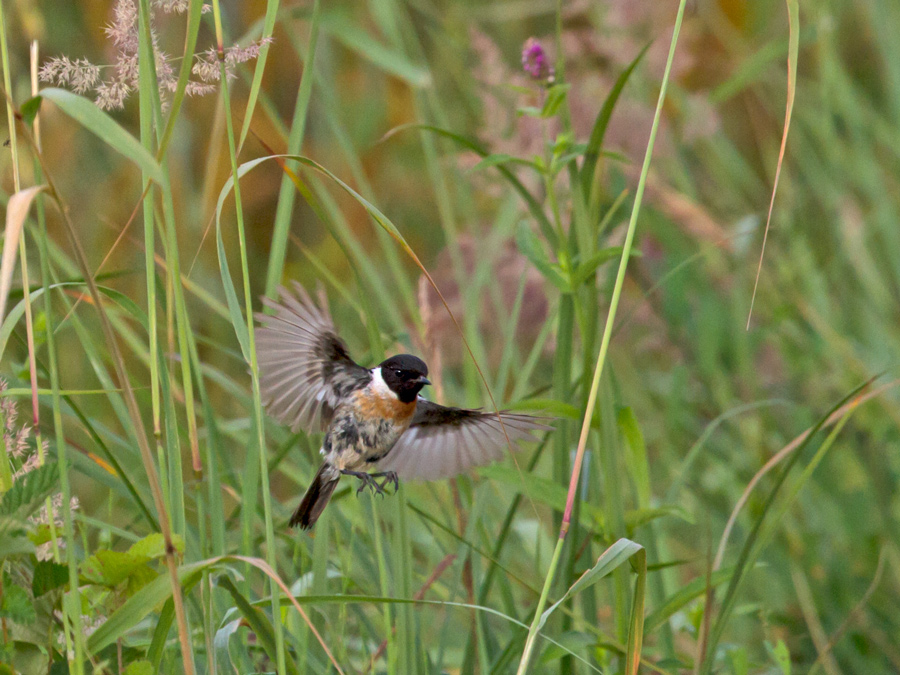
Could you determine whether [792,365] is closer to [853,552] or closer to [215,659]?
[853,552]

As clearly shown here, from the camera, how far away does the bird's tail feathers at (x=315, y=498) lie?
132cm

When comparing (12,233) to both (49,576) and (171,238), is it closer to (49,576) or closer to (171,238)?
(171,238)

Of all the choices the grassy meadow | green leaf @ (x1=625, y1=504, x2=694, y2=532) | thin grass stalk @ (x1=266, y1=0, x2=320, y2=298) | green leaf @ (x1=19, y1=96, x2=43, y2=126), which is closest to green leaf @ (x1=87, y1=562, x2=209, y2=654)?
the grassy meadow

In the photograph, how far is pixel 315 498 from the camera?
134 centimetres

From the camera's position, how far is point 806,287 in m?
2.78

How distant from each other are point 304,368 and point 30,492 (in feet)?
1.95

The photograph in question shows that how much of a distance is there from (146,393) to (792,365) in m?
1.94

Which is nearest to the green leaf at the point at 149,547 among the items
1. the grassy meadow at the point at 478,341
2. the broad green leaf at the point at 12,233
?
the grassy meadow at the point at 478,341

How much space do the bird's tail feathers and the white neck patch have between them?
0.12m

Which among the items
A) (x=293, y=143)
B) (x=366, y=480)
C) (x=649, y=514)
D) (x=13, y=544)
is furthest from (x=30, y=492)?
(x=649, y=514)

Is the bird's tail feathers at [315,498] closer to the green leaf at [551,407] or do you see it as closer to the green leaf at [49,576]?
the green leaf at [551,407]

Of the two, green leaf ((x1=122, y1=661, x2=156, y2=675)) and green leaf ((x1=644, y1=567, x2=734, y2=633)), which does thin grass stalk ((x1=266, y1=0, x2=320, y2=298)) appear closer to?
green leaf ((x1=122, y1=661, x2=156, y2=675))

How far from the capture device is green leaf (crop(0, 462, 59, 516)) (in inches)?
32.9

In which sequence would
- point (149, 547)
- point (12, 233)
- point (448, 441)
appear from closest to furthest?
point (12, 233) < point (149, 547) < point (448, 441)
